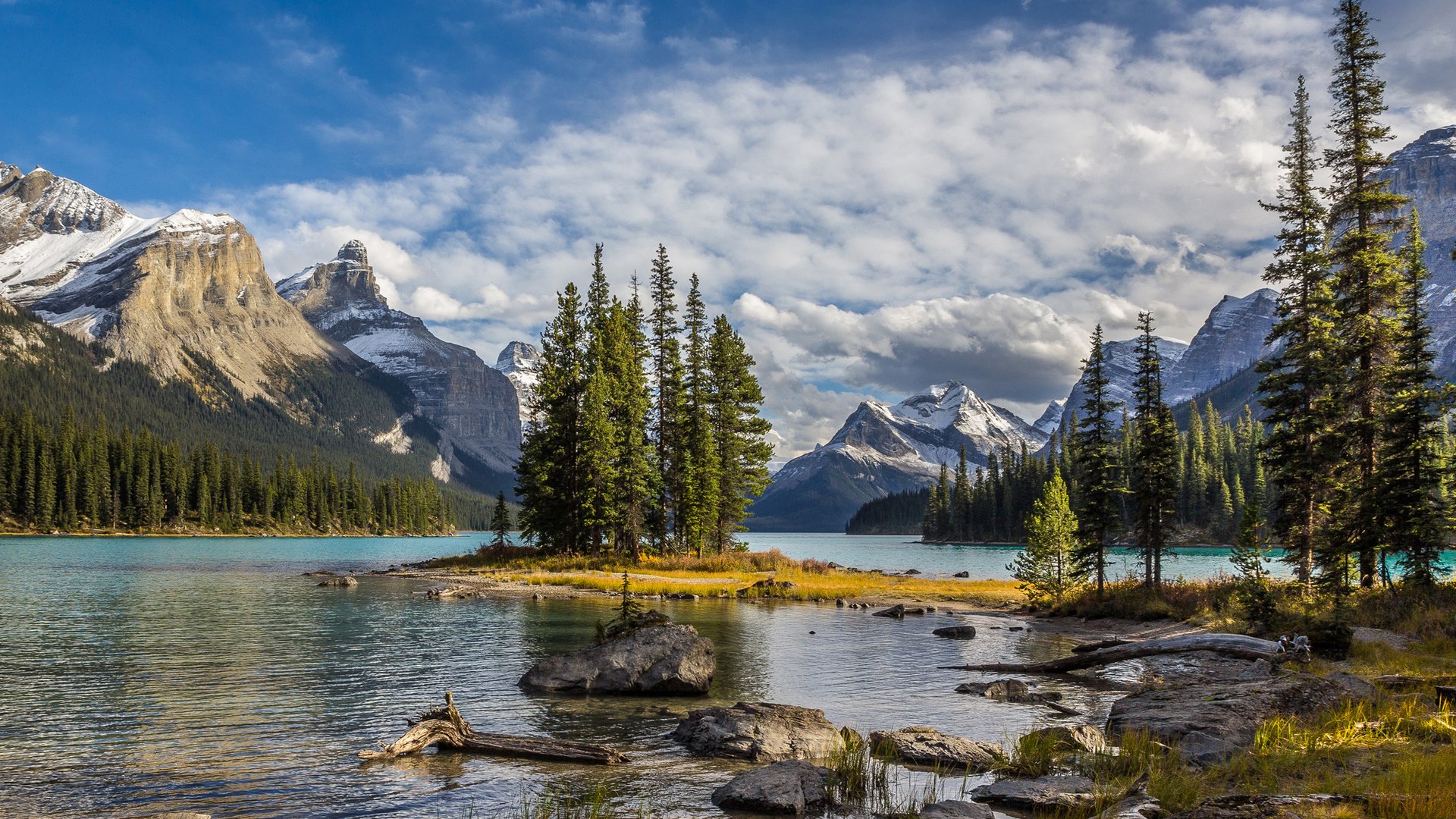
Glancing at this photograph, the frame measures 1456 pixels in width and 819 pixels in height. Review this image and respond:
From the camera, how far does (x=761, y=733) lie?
16297 millimetres

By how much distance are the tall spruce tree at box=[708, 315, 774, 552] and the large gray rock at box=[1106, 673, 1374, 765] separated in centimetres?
5501

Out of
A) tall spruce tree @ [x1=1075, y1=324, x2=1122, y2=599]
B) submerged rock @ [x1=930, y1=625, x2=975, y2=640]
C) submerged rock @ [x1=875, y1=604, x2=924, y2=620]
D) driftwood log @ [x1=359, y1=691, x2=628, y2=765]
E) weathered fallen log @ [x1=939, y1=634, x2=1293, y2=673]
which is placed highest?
tall spruce tree @ [x1=1075, y1=324, x2=1122, y2=599]

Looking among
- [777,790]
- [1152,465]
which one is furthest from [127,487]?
[777,790]

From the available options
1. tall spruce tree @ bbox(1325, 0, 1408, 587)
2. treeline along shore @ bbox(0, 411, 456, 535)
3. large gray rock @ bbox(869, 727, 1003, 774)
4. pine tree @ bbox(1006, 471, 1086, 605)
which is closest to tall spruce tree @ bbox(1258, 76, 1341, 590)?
tall spruce tree @ bbox(1325, 0, 1408, 587)

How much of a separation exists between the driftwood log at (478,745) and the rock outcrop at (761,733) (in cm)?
192

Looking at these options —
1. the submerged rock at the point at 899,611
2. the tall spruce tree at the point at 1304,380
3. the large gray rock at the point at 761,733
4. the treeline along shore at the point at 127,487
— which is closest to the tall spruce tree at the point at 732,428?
the submerged rock at the point at 899,611

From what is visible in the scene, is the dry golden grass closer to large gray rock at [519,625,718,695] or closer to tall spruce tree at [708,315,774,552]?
tall spruce tree at [708,315,774,552]

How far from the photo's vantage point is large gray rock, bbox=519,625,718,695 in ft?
73.2

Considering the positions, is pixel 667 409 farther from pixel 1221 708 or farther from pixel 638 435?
pixel 1221 708

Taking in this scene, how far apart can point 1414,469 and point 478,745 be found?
3279 cm

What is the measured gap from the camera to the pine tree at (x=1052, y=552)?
146ft

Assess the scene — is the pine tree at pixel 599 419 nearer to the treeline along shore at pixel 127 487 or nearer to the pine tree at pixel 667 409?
the pine tree at pixel 667 409

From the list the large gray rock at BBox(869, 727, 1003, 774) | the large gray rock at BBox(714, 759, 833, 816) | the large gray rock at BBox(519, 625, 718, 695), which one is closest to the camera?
the large gray rock at BBox(714, 759, 833, 816)

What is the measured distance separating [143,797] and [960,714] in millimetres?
16904
